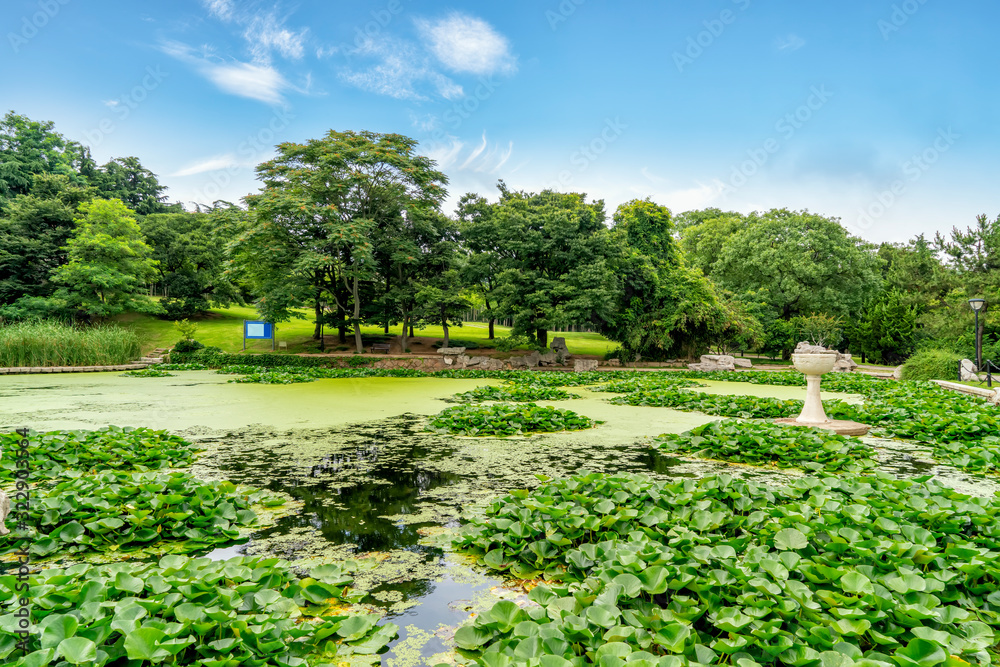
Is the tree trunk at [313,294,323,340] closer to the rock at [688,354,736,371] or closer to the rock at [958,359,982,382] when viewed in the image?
the rock at [688,354,736,371]

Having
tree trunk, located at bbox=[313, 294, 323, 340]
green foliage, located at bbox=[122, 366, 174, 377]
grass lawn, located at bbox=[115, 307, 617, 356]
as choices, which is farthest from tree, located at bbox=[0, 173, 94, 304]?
green foliage, located at bbox=[122, 366, 174, 377]

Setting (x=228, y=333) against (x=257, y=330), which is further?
(x=228, y=333)

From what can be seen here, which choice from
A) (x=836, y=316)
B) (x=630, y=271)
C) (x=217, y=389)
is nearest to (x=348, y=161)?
(x=217, y=389)

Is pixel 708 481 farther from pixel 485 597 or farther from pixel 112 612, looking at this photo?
pixel 112 612

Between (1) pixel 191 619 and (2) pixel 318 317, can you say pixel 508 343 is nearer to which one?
(2) pixel 318 317

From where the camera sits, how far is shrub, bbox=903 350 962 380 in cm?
1192

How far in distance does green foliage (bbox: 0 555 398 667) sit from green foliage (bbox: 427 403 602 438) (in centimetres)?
372

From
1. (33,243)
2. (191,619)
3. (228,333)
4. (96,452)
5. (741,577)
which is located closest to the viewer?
(191,619)

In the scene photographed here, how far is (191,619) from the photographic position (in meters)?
1.64

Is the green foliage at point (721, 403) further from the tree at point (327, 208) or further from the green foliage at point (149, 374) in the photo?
the green foliage at point (149, 374)

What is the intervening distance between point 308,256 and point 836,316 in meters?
23.0

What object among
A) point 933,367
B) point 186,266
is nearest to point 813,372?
point 933,367

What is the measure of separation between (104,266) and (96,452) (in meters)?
21.7

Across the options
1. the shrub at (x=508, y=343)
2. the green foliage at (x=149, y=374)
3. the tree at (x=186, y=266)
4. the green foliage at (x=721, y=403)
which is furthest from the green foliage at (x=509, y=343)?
the tree at (x=186, y=266)
